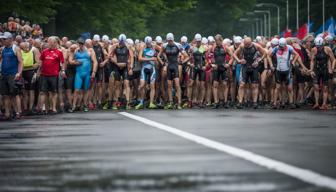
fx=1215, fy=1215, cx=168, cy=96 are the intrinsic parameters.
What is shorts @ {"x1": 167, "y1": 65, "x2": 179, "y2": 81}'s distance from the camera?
33.3 metres

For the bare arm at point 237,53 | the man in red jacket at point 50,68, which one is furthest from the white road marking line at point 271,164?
the bare arm at point 237,53

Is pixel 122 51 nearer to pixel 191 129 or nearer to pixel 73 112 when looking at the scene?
pixel 73 112

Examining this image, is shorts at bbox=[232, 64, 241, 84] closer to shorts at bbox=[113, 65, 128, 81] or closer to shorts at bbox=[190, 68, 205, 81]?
shorts at bbox=[190, 68, 205, 81]

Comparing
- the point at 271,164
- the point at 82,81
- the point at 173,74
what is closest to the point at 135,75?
the point at 173,74

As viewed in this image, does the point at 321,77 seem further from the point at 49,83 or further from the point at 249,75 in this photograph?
the point at 49,83

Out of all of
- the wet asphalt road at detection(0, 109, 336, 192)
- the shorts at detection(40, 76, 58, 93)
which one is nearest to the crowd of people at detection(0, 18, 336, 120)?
the shorts at detection(40, 76, 58, 93)

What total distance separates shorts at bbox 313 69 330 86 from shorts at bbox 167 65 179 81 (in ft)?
12.4

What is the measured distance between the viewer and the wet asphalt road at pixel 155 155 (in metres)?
10.5

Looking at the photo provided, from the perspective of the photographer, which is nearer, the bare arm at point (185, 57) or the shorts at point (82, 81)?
the shorts at point (82, 81)

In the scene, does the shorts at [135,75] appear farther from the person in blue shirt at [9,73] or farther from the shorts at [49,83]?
the person in blue shirt at [9,73]

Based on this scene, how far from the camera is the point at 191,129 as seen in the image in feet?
66.6

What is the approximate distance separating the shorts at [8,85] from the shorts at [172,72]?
6799mm

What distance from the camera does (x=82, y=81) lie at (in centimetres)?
3253

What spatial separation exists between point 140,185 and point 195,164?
7.45ft
